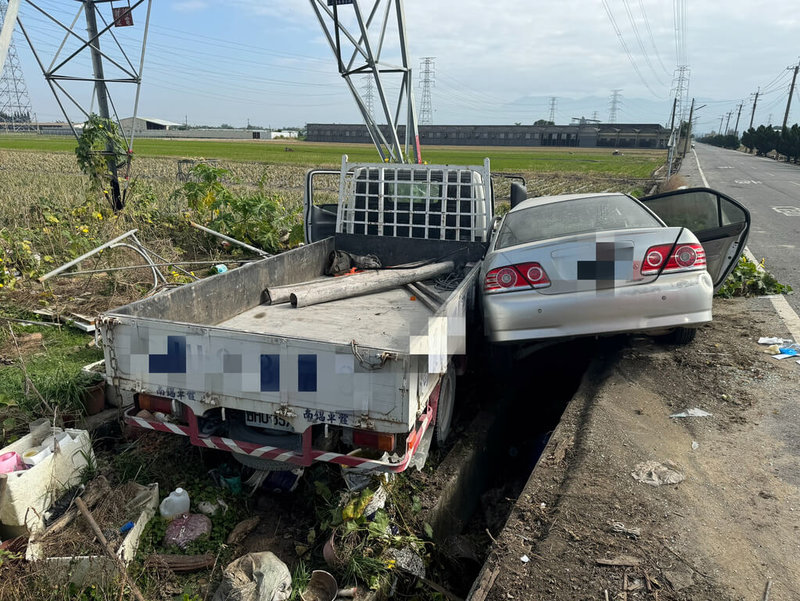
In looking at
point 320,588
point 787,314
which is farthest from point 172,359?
point 787,314

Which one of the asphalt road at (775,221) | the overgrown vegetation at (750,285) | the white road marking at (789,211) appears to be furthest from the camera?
the white road marking at (789,211)

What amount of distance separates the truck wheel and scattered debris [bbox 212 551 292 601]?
1.58 m

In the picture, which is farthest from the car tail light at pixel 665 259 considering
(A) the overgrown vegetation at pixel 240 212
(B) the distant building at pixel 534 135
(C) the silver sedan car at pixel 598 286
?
(B) the distant building at pixel 534 135

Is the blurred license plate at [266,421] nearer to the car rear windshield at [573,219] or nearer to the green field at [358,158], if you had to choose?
the car rear windshield at [573,219]

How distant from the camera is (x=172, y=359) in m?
3.29

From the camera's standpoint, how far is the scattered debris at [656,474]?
135 inches

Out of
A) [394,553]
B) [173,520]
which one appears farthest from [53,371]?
[394,553]

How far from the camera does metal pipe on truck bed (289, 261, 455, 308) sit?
517 centimetres

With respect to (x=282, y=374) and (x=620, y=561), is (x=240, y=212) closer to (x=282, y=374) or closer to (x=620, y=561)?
(x=282, y=374)

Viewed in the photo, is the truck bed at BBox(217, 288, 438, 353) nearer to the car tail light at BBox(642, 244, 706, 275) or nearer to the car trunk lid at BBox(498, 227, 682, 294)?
the car trunk lid at BBox(498, 227, 682, 294)

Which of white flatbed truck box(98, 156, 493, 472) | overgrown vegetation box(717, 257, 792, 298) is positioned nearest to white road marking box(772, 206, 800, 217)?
overgrown vegetation box(717, 257, 792, 298)

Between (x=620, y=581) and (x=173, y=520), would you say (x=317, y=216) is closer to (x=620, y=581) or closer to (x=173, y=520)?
(x=173, y=520)

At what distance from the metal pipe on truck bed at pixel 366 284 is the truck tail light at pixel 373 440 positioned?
85.8 inches

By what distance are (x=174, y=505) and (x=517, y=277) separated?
303 cm
